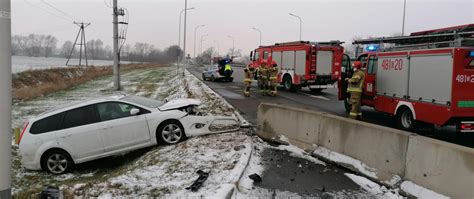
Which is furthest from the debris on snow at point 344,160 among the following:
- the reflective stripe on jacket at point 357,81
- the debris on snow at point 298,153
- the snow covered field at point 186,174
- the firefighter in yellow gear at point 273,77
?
the firefighter in yellow gear at point 273,77

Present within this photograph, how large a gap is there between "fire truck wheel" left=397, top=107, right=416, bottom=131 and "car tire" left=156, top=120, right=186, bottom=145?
5.77m

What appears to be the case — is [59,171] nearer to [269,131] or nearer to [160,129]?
[160,129]

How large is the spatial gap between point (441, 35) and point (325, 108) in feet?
19.0

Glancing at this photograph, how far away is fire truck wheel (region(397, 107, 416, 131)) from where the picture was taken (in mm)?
10180

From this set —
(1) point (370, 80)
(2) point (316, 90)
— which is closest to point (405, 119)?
(1) point (370, 80)

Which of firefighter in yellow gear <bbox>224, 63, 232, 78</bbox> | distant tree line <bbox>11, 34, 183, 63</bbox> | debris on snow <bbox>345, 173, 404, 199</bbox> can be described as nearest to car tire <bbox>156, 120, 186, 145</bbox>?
debris on snow <bbox>345, 173, 404, 199</bbox>

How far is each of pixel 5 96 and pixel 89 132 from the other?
→ 5.33 meters

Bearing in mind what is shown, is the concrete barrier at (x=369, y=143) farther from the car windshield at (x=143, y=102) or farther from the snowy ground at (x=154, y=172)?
the car windshield at (x=143, y=102)

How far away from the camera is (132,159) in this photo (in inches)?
368

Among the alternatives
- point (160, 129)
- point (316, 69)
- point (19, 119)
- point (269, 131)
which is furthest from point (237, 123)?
point (316, 69)

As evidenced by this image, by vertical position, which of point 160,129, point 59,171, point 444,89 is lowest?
point 59,171

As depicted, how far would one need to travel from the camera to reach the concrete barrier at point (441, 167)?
475 cm

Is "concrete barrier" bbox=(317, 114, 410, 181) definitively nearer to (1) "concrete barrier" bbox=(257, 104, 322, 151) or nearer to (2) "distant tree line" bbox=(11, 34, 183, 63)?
(1) "concrete barrier" bbox=(257, 104, 322, 151)

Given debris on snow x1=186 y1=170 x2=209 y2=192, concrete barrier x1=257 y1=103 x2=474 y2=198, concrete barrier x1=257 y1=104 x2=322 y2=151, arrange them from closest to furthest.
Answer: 1. concrete barrier x1=257 y1=103 x2=474 y2=198
2. debris on snow x1=186 y1=170 x2=209 y2=192
3. concrete barrier x1=257 y1=104 x2=322 y2=151
